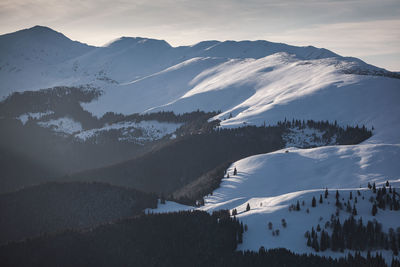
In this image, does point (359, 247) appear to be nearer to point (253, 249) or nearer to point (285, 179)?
point (253, 249)

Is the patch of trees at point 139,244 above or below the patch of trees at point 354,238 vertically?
below

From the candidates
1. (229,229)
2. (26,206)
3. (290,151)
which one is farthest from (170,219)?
(26,206)

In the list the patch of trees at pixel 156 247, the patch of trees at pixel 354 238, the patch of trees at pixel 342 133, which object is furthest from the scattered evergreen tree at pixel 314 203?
the patch of trees at pixel 342 133

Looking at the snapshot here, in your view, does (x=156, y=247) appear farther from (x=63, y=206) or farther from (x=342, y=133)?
(x=342, y=133)

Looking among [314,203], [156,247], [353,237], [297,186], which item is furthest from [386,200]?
[156,247]

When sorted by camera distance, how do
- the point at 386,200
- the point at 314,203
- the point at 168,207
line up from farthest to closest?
the point at 168,207 → the point at 314,203 → the point at 386,200

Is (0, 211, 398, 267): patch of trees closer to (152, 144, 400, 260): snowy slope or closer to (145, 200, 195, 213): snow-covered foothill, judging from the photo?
(152, 144, 400, 260): snowy slope

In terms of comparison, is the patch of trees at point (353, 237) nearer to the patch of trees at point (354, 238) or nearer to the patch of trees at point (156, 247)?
the patch of trees at point (354, 238)
